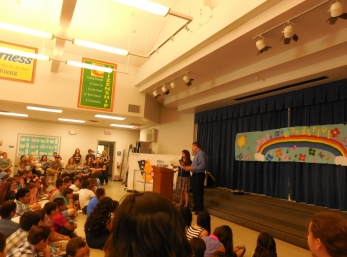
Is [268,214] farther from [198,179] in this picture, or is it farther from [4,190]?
[4,190]

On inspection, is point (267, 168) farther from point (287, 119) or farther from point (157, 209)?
point (157, 209)

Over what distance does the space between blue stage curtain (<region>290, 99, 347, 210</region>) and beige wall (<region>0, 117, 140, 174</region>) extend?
851 cm

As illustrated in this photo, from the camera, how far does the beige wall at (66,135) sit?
36.1ft

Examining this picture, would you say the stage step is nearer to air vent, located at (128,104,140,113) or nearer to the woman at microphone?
the woman at microphone

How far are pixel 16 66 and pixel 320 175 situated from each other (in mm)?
7617

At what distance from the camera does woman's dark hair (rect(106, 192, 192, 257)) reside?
65 cm

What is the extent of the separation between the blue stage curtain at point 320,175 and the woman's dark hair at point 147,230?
5246mm

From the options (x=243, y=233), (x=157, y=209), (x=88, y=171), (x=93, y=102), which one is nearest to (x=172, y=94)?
(x=93, y=102)

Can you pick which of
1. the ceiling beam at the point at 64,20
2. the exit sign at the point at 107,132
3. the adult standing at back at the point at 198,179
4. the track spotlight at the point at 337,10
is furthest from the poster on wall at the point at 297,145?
the exit sign at the point at 107,132

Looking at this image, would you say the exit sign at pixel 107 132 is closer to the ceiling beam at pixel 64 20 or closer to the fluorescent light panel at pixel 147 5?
the ceiling beam at pixel 64 20

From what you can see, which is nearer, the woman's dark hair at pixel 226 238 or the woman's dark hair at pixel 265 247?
the woman's dark hair at pixel 265 247

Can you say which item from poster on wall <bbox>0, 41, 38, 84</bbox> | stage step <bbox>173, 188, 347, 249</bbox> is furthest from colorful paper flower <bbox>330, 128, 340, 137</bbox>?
poster on wall <bbox>0, 41, 38, 84</bbox>

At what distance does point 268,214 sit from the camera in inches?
199

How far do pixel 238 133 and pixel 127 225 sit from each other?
718 cm
